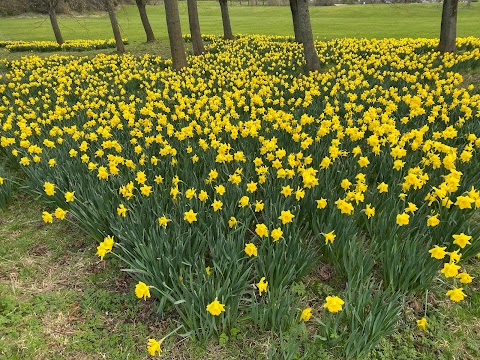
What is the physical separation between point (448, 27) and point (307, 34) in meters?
4.38

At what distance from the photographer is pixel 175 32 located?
10180mm

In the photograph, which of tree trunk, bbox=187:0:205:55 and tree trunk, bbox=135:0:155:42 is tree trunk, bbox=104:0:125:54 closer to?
tree trunk, bbox=135:0:155:42

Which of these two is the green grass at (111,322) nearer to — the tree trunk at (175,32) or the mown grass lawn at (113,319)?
the mown grass lawn at (113,319)

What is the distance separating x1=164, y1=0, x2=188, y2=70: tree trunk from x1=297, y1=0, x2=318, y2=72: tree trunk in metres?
3.35

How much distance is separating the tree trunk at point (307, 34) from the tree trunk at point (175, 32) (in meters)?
3.35

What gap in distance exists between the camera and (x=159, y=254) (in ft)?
9.86

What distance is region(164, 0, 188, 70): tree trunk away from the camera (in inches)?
388

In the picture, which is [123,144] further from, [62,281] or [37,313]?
[37,313]

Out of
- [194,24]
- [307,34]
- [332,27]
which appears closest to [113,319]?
[307,34]

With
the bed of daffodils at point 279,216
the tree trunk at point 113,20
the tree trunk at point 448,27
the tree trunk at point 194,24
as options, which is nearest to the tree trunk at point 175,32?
the tree trunk at point 194,24

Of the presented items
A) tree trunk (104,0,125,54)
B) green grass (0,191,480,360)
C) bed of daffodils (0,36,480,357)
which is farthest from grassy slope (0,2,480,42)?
green grass (0,191,480,360)

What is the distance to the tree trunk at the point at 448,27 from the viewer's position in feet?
33.4

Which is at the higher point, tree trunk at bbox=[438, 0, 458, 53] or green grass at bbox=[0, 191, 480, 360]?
tree trunk at bbox=[438, 0, 458, 53]

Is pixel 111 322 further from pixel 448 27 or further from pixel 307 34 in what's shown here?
pixel 448 27
